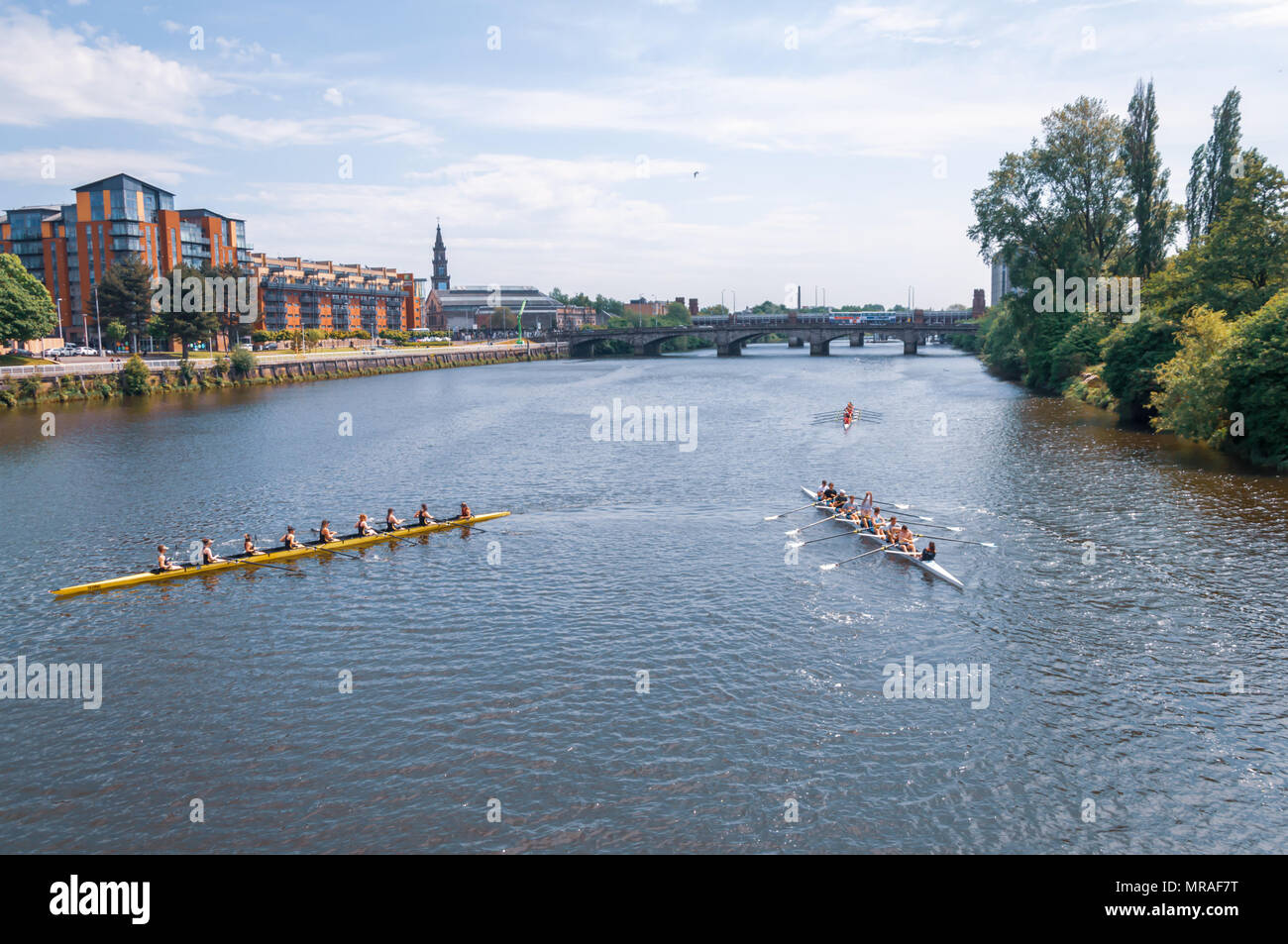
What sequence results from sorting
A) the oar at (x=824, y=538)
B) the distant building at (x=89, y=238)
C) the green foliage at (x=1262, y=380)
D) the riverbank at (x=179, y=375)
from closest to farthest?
the oar at (x=824, y=538)
the green foliage at (x=1262, y=380)
the riverbank at (x=179, y=375)
the distant building at (x=89, y=238)

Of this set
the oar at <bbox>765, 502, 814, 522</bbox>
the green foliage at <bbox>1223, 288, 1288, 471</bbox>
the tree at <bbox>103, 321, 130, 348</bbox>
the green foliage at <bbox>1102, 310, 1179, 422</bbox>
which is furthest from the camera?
the tree at <bbox>103, 321, 130, 348</bbox>

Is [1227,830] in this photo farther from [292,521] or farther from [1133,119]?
[1133,119]

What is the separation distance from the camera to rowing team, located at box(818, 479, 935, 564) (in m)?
34.2

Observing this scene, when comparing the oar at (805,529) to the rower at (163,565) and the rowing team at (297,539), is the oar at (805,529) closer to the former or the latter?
the rowing team at (297,539)

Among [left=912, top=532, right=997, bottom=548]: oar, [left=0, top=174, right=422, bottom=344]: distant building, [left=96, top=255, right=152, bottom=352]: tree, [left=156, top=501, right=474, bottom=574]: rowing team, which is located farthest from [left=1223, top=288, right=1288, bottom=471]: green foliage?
[left=0, top=174, right=422, bottom=344]: distant building

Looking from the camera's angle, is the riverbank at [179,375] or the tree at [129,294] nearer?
the riverbank at [179,375]

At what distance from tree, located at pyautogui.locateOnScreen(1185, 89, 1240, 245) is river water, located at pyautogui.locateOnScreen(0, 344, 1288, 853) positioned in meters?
34.7

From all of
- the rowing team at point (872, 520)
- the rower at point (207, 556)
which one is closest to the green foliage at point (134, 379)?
the rower at point (207, 556)

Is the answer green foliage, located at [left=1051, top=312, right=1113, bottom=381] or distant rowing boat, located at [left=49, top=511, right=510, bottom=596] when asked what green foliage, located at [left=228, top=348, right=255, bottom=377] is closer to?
distant rowing boat, located at [left=49, top=511, right=510, bottom=596]

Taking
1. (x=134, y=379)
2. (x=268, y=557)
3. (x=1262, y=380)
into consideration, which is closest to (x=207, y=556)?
(x=268, y=557)

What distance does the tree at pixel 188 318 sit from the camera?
380ft

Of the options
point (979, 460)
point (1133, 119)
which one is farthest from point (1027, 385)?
point (979, 460)

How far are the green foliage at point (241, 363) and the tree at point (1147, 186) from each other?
106 metres
